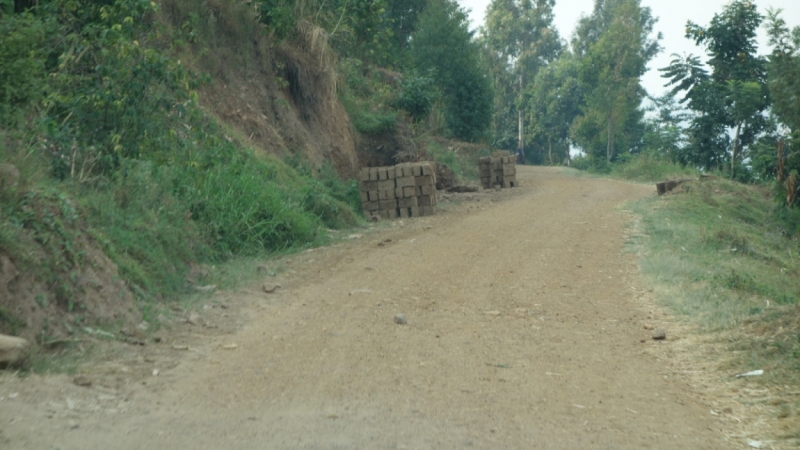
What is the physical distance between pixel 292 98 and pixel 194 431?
14.3 metres

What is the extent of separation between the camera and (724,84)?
106ft

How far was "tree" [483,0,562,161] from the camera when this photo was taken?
6425cm

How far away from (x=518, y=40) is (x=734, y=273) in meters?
57.7

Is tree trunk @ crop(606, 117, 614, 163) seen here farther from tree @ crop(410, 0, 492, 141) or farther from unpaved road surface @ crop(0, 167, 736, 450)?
unpaved road surface @ crop(0, 167, 736, 450)

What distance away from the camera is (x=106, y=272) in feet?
23.9

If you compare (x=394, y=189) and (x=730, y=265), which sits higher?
(x=394, y=189)

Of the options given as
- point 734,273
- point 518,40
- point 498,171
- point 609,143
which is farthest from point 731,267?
point 518,40

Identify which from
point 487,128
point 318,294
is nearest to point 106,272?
point 318,294

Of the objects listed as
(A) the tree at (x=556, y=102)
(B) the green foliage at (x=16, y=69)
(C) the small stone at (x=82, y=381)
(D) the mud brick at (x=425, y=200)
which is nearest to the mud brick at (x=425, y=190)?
(D) the mud brick at (x=425, y=200)

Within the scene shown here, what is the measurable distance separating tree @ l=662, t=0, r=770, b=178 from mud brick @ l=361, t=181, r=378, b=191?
19.2 meters

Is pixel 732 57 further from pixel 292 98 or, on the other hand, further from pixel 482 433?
pixel 482 433

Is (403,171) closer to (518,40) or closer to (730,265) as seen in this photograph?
(730,265)

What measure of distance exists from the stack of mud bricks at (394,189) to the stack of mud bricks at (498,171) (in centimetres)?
879

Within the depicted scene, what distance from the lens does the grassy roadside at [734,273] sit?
20.7ft
